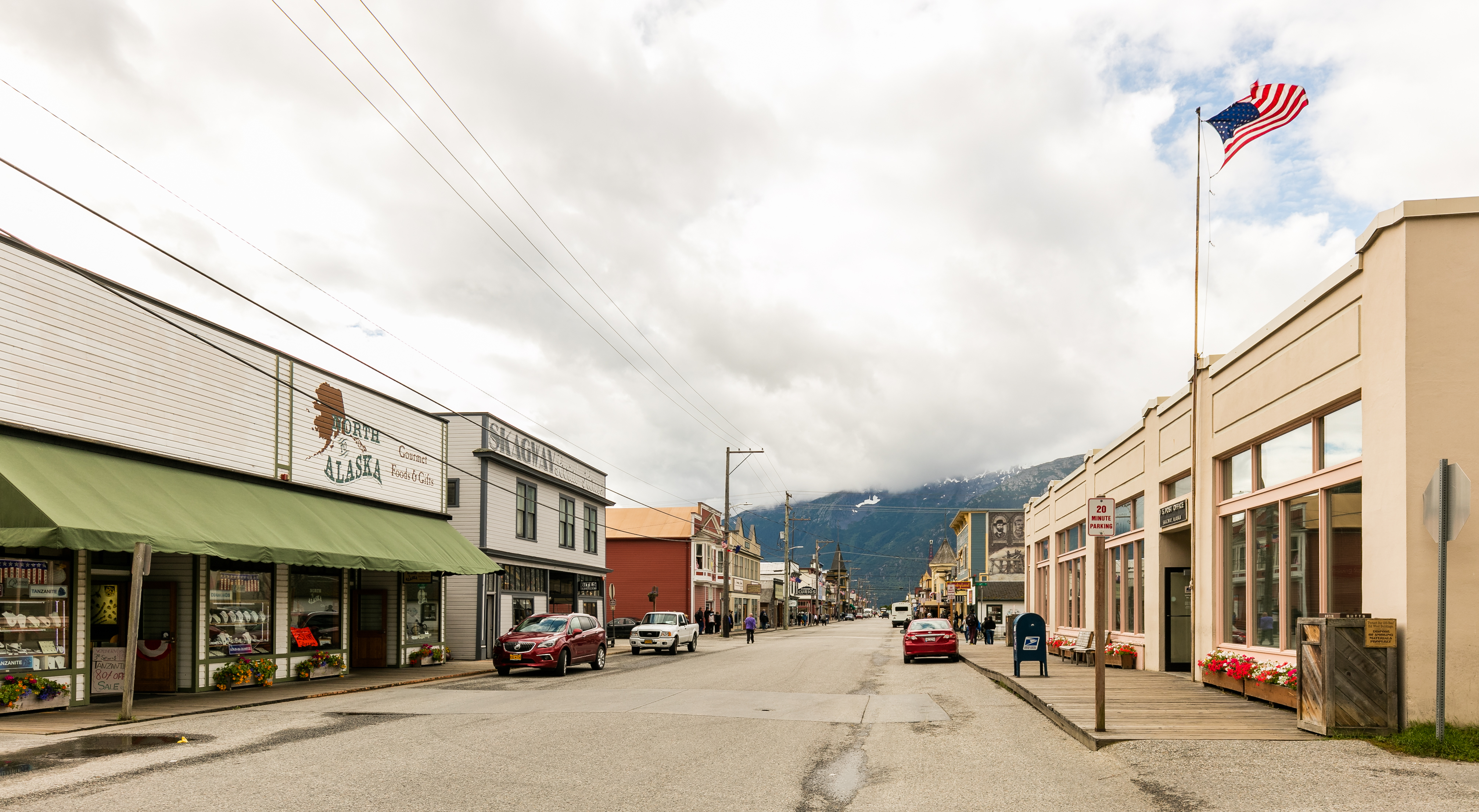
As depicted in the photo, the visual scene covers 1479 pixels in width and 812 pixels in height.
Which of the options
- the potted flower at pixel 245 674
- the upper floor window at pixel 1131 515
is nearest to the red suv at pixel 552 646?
the potted flower at pixel 245 674

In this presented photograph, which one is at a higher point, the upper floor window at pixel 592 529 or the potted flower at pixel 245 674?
the upper floor window at pixel 592 529

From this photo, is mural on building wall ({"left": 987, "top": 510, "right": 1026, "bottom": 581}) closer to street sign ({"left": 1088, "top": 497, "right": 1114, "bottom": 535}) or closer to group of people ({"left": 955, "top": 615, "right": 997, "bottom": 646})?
group of people ({"left": 955, "top": 615, "right": 997, "bottom": 646})

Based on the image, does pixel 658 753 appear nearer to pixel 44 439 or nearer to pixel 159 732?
pixel 159 732

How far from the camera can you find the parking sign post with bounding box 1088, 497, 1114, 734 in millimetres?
12109

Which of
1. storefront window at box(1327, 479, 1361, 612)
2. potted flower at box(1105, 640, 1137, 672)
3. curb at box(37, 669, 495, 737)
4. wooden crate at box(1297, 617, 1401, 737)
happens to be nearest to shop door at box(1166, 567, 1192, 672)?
potted flower at box(1105, 640, 1137, 672)

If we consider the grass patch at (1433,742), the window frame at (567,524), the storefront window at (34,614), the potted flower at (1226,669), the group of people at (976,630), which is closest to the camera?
the grass patch at (1433,742)

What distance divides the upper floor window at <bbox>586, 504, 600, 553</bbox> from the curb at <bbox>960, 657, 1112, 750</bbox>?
2267 centimetres

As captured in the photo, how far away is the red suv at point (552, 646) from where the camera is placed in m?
26.4

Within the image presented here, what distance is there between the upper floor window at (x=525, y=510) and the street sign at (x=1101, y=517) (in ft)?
83.9

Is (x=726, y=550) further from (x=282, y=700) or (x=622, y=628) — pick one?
(x=282, y=700)

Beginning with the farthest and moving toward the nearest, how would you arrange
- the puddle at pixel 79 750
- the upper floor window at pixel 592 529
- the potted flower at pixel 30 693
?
1. the upper floor window at pixel 592 529
2. the potted flower at pixel 30 693
3. the puddle at pixel 79 750

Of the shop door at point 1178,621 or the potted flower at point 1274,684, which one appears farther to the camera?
the shop door at point 1178,621

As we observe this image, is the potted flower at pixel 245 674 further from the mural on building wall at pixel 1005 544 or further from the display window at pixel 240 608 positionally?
the mural on building wall at pixel 1005 544

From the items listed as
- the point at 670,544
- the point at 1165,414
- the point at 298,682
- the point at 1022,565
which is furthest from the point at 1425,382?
the point at 1022,565
